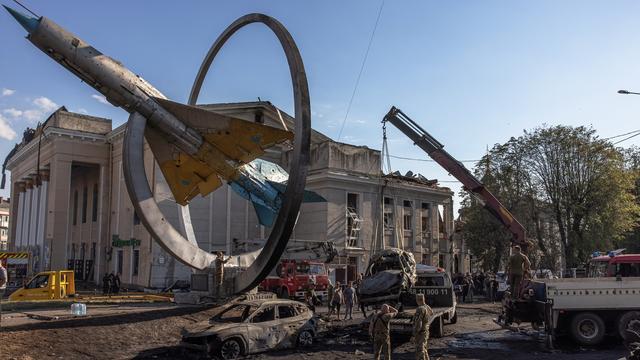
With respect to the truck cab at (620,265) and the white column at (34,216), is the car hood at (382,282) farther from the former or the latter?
the white column at (34,216)

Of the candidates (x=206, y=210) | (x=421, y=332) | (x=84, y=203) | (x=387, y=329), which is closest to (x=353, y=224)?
(x=206, y=210)

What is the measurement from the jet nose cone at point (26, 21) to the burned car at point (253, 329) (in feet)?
34.5

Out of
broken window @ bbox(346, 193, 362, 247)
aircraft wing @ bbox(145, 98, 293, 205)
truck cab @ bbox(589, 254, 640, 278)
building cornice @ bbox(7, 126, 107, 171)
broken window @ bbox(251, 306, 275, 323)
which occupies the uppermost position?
building cornice @ bbox(7, 126, 107, 171)

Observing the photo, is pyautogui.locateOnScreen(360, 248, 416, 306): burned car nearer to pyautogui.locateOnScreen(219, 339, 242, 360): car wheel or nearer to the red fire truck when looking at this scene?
pyautogui.locateOnScreen(219, 339, 242, 360): car wheel

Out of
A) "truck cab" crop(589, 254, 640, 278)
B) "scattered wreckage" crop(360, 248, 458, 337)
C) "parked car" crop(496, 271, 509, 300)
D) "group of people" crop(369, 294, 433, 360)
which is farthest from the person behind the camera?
"parked car" crop(496, 271, 509, 300)

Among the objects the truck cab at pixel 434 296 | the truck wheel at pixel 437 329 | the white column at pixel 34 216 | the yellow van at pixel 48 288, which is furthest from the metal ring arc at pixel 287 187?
the white column at pixel 34 216

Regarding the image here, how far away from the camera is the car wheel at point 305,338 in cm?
1516

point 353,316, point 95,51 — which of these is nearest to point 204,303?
point 353,316

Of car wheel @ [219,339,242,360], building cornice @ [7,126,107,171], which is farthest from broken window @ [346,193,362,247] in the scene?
car wheel @ [219,339,242,360]

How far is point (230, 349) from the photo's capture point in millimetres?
13422

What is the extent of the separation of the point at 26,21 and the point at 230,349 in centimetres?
1182

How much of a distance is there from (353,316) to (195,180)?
9186mm

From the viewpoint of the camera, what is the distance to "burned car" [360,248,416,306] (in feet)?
56.0

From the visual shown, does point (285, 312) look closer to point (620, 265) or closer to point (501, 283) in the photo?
point (620, 265)
